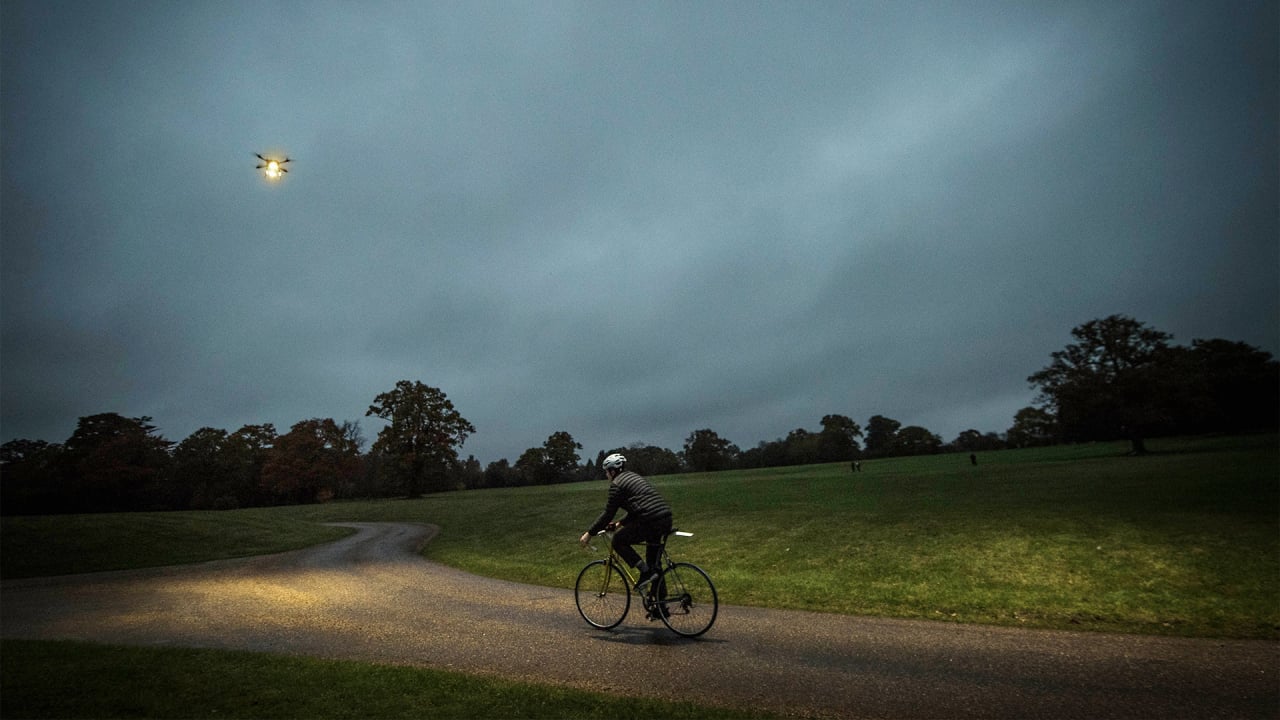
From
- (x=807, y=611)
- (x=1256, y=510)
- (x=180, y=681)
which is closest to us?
(x=180, y=681)

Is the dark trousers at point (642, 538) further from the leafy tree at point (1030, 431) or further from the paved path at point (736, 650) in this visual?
the leafy tree at point (1030, 431)

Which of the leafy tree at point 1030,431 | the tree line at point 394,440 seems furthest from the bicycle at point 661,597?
the leafy tree at point 1030,431

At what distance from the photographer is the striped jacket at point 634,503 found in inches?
344

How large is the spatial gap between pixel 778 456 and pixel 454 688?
4616 inches

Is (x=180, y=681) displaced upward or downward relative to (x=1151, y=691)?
upward

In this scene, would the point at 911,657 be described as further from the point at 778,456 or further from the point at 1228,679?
the point at 778,456

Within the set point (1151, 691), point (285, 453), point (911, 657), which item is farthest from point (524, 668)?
point (285, 453)

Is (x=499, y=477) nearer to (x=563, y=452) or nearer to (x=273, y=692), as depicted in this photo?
(x=563, y=452)

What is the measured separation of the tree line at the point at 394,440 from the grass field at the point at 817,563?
26673 mm

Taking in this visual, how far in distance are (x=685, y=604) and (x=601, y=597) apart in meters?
1.56

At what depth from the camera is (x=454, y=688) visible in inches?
244

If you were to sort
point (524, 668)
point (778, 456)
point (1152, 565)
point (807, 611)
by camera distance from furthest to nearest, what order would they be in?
point (778, 456)
point (1152, 565)
point (807, 611)
point (524, 668)

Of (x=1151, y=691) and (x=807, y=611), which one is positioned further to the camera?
(x=807, y=611)

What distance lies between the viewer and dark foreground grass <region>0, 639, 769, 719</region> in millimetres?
5547
